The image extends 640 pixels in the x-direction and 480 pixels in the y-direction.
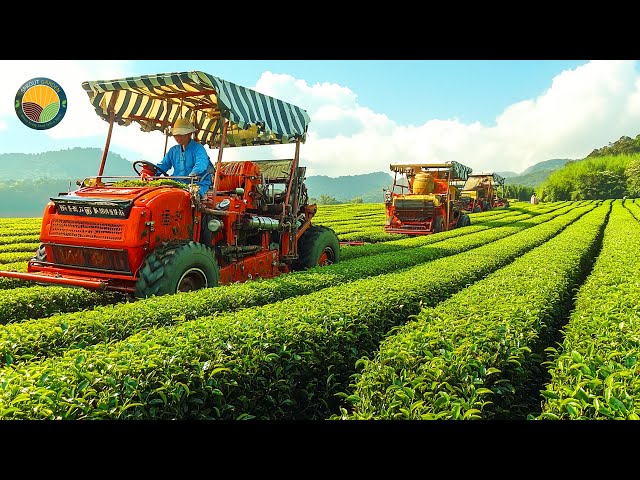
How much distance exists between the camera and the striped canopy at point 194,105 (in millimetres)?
7613

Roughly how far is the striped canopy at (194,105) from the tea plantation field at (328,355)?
10.1 ft

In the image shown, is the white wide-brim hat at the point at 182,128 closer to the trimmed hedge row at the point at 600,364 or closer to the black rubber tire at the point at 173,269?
the black rubber tire at the point at 173,269

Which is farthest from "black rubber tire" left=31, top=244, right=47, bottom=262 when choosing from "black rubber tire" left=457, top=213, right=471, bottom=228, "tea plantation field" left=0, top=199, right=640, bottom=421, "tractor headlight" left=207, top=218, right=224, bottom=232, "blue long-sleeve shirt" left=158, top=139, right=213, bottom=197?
"black rubber tire" left=457, top=213, right=471, bottom=228

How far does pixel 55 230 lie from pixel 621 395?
717cm

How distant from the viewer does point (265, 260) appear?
9.52 metres

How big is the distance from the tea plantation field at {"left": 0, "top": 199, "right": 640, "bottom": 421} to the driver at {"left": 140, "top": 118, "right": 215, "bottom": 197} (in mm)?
2203

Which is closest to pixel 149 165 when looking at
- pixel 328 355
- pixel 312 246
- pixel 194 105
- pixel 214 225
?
pixel 194 105

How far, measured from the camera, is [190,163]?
8.63 meters

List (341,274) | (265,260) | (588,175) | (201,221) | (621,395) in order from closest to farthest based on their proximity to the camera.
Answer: (621,395)
(201,221)
(341,274)
(265,260)
(588,175)

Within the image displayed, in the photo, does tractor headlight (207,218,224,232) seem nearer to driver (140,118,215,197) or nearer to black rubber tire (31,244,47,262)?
driver (140,118,215,197)

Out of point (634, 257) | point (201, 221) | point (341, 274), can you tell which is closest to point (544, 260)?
point (634, 257)

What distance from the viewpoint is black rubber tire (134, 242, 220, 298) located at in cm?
655

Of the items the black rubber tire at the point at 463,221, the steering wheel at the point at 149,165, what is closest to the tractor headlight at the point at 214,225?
the steering wheel at the point at 149,165

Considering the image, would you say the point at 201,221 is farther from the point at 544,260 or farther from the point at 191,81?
the point at 544,260
